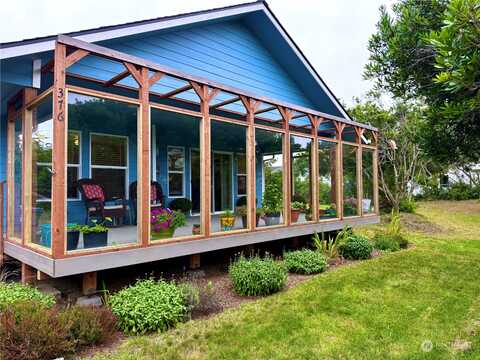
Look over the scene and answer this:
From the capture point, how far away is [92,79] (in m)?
5.98

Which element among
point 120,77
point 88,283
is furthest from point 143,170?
point 88,283

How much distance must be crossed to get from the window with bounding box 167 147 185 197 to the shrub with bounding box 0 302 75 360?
542 cm

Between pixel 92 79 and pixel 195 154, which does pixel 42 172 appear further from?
pixel 195 154

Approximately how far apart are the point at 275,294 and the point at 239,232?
129 cm

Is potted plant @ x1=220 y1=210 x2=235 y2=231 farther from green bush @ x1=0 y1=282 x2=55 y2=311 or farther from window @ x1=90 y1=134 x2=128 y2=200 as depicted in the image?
green bush @ x1=0 y1=282 x2=55 y2=311

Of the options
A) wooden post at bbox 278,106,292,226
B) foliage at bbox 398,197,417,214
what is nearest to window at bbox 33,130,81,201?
wooden post at bbox 278,106,292,226

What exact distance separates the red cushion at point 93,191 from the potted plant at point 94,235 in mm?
759

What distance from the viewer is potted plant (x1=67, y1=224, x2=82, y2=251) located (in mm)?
4219

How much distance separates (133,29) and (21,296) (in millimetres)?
4701

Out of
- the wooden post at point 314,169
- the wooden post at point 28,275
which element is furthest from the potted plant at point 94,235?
the wooden post at point 314,169

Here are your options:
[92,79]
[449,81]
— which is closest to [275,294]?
[449,81]

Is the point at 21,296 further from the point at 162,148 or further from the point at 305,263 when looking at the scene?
the point at 162,148

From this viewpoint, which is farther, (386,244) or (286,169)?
(386,244)

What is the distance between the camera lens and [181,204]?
7.85 meters
